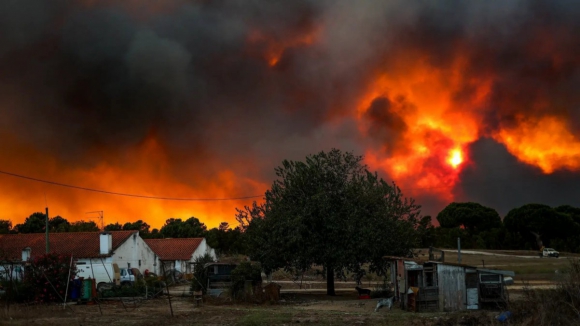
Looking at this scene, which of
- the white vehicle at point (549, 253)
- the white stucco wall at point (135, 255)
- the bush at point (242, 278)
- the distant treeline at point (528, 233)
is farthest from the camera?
the distant treeline at point (528, 233)

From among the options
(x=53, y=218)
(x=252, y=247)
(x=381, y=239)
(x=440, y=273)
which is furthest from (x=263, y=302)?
(x=53, y=218)

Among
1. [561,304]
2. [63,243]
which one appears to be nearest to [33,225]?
[63,243]

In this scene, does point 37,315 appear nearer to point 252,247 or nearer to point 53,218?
point 252,247

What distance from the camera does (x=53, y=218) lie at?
134 meters

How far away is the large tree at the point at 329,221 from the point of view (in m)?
42.7

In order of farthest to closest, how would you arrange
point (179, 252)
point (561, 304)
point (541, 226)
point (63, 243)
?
point (541, 226) < point (179, 252) < point (63, 243) < point (561, 304)

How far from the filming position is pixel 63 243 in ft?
210

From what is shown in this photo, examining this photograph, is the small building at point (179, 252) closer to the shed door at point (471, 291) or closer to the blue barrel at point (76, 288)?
the blue barrel at point (76, 288)

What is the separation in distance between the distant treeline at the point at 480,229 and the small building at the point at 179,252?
19970 millimetres

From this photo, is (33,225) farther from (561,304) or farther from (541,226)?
(561,304)

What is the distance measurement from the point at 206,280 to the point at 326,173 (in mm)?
12630

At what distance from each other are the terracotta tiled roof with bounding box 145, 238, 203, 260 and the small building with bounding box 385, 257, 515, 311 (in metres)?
50.2

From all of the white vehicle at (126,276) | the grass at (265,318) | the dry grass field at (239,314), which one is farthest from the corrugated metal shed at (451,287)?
the white vehicle at (126,276)

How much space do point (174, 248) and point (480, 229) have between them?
79.0 meters
